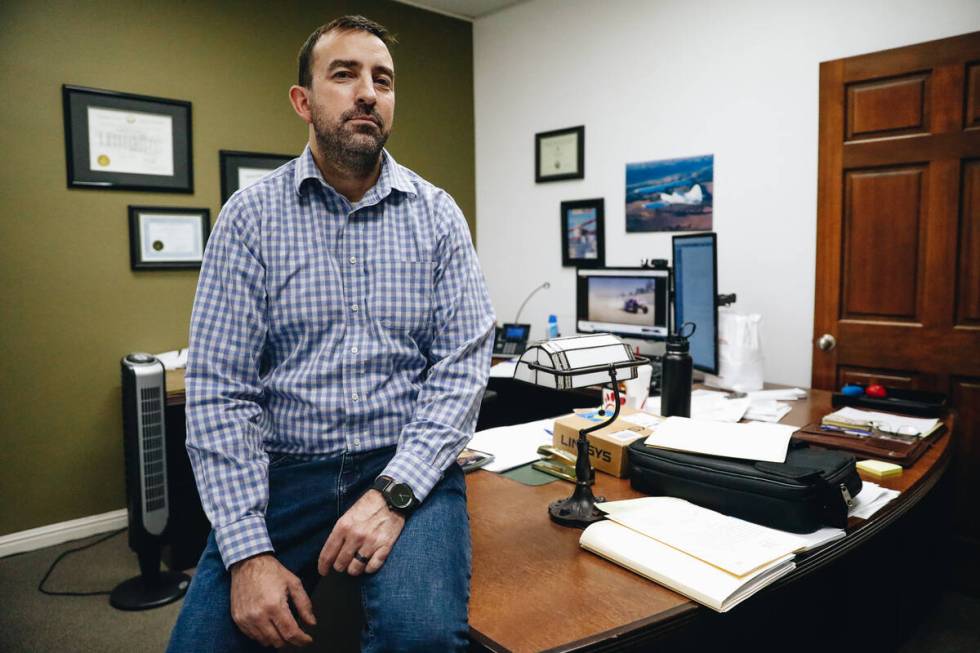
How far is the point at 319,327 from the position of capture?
1305 millimetres

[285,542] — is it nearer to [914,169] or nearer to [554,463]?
[554,463]

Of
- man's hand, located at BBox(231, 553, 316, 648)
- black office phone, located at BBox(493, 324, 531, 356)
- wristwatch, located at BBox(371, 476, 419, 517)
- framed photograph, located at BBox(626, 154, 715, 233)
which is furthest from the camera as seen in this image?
black office phone, located at BBox(493, 324, 531, 356)

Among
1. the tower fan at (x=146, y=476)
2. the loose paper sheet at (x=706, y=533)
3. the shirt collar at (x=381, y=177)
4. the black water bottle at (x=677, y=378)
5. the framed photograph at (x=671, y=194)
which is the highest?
the framed photograph at (x=671, y=194)

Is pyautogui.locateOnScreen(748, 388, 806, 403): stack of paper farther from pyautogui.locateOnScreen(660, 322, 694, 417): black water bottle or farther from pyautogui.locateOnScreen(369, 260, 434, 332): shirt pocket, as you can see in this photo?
pyautogui.locateOnScreen(369, 260, 434, 332): shirt pocket

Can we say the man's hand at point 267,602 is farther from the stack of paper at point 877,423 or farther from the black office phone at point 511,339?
the black office phone at point 511,339

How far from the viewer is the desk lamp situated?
1.23 m

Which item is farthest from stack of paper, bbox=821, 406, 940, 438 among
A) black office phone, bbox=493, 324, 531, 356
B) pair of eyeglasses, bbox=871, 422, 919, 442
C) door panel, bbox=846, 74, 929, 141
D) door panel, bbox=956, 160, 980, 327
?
black office phone, bbox=493, 324, 531, 356

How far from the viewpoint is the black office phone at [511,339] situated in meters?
3.62

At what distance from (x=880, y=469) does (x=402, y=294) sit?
1142mm

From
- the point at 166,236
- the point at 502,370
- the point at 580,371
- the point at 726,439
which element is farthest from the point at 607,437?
the point at 166,236

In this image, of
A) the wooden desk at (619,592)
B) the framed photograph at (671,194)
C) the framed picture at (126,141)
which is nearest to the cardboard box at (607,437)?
the wooden desk at (619,592)

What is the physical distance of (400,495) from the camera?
1.17m

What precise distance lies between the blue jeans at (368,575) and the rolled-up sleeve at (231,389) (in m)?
0.06

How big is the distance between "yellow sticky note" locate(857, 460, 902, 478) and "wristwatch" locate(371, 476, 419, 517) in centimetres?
105
